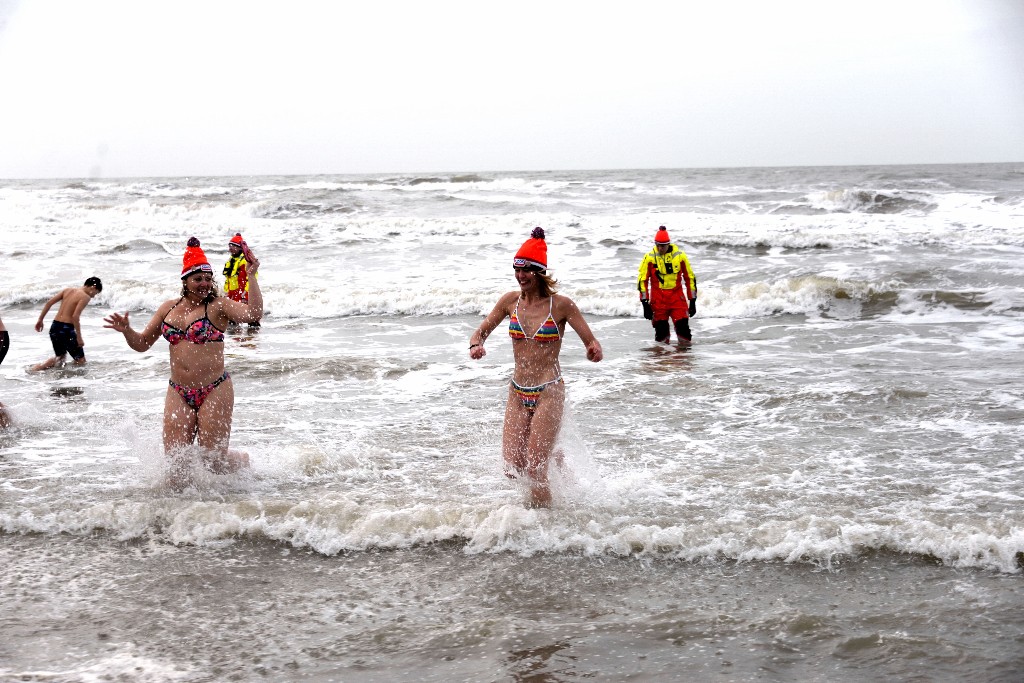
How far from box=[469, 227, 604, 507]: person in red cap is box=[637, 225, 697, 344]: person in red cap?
6.81 meters

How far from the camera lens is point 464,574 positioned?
17.1 feet

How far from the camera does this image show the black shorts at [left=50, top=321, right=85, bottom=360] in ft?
37.5

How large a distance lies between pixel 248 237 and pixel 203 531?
24777 mm

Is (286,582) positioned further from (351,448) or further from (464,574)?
(351,448)

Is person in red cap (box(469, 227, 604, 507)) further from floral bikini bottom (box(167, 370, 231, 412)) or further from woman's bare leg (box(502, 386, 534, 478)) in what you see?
floral bikini bottom (box(167, 370, 231, 412))

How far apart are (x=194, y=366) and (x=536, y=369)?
230 centimetres

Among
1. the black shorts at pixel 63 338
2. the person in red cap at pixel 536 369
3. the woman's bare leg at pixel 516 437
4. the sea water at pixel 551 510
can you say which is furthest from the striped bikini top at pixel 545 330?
the black shorts at pixel 63 338

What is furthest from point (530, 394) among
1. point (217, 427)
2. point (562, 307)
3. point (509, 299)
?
point (217, 427)

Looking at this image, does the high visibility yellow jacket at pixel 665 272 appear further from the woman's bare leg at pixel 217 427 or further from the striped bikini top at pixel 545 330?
the woman's bare leg at pixel 217 427

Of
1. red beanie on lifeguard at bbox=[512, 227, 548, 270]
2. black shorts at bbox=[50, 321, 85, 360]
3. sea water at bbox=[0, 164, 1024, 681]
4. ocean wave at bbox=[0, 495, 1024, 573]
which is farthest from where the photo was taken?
black shorts at bbox=[50, 321, 85, 360]

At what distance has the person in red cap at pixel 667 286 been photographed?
1277 cm

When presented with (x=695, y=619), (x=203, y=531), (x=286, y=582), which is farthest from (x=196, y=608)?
(x=695, y=619)

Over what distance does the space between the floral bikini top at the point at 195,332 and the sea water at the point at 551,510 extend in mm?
939

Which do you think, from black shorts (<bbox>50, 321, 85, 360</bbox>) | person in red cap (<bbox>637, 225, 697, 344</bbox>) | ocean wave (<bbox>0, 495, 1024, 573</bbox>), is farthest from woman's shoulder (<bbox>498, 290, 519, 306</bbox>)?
black shorts (<bbox>50, 321, 85, 360</bbox>)
